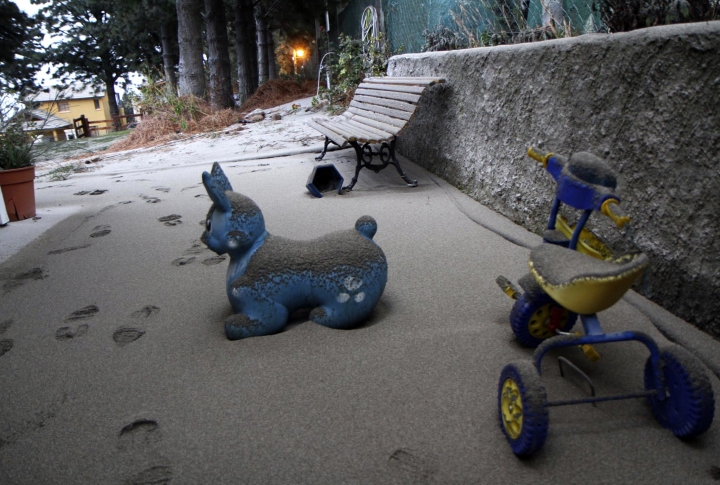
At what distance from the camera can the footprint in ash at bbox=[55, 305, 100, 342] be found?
91.8 inches

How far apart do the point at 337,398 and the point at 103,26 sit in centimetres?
2460

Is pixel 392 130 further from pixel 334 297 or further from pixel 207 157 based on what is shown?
pixel 207 157

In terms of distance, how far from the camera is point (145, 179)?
5977 mm

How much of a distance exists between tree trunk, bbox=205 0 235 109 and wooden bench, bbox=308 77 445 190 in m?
6.45

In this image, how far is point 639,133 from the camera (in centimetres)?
230

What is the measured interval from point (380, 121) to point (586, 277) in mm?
3945

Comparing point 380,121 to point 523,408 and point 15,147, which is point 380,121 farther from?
point 523,408

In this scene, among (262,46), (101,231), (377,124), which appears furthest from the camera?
(262,46)

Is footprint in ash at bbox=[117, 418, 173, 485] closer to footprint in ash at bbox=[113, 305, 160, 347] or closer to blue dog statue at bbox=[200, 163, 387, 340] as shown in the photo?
blue dog statue at bbox=[200, 163, 387, 340]

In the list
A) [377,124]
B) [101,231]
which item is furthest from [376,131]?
[101,231]

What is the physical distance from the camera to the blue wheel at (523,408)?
1384mm

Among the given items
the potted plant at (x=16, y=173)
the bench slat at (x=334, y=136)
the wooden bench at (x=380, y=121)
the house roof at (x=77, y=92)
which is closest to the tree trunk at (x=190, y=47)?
the house roof at (x=77, y=92)

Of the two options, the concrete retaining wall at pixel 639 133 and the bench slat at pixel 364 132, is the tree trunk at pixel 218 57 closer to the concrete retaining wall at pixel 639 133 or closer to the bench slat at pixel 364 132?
the bench slat at pixel 364 132

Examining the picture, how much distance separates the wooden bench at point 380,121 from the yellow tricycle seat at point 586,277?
10.2ft
